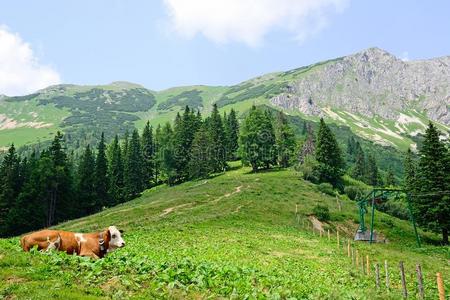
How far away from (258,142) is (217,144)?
40.4 feet

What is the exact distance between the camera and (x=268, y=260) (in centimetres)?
2570

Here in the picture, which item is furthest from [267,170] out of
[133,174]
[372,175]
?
[372,175]

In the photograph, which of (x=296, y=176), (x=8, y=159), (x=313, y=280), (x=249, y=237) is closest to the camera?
(x=313, y=280)

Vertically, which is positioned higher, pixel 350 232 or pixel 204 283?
pixel 204 283

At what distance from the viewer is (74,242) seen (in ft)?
53.3

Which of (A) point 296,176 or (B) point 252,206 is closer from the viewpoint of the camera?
(B) point 252,206

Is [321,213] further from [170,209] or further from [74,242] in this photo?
[74,242]

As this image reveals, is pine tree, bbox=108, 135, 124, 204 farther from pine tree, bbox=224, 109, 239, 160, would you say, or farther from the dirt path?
the dirt path

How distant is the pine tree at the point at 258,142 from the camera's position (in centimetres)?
9900

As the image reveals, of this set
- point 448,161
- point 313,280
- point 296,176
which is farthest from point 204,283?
point 296,176

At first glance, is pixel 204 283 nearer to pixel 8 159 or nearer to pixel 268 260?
pixel 268 260

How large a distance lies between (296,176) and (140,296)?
80180 mm

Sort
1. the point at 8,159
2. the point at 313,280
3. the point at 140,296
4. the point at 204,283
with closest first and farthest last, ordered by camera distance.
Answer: the point at 140,296, the point at 204,283, the point at 313,280, the point at 8,159

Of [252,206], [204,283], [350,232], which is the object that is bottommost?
[350,232]
